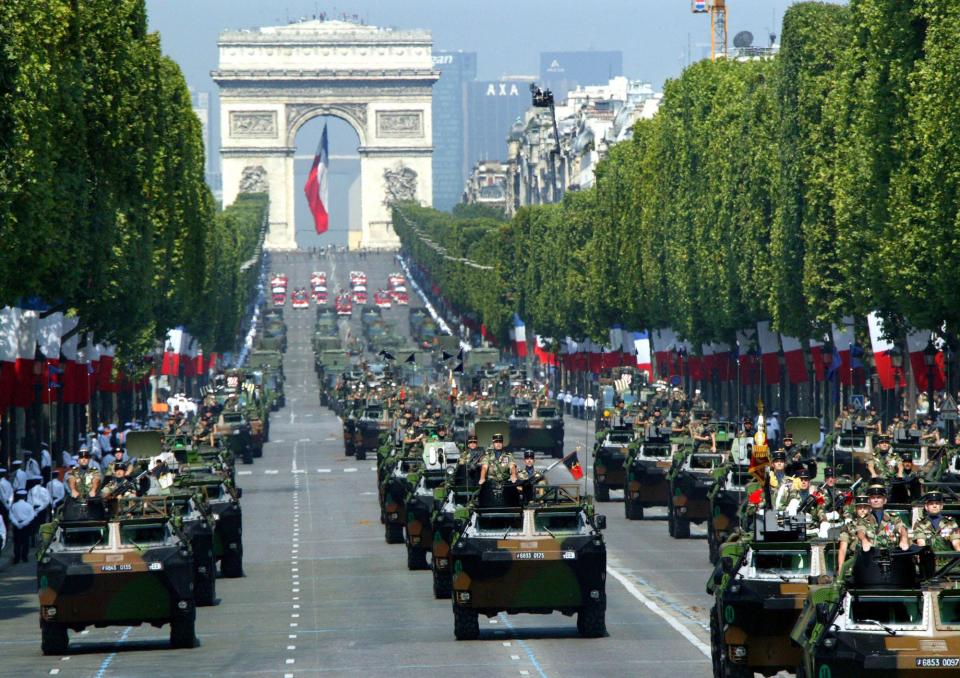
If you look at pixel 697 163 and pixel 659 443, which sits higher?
pixel 697 163

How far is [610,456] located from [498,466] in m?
23.9

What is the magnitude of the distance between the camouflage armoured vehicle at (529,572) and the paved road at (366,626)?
501 millimetres

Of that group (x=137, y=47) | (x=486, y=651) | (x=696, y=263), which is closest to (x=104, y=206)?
(x=137, y=47)

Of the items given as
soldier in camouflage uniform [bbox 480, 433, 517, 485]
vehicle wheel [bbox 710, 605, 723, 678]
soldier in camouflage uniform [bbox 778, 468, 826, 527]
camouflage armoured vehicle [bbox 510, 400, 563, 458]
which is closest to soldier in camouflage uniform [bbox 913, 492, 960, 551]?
soldier in camouflage uniform [bbox 778, 468, 826, 527]

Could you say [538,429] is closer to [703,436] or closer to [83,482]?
[703,436]

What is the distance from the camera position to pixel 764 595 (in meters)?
26.5

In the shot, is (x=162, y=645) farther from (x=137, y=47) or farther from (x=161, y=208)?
(x=161, y=208)

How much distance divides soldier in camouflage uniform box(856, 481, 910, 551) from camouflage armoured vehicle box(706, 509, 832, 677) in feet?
1.96

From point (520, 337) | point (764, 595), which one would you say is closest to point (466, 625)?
point (764, 595)

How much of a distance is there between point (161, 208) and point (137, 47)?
1022cm

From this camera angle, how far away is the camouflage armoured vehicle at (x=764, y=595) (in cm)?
2612

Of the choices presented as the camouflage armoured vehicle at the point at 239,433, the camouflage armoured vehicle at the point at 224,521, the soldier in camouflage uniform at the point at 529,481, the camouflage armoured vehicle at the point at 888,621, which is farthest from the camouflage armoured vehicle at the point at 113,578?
the camouflage armoured vehicle at the point at 239,433

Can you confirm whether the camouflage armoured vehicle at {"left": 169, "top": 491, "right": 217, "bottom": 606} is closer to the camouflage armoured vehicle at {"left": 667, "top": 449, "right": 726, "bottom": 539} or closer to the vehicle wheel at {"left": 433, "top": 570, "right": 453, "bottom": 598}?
the vehicle wheel at {"left": 433, "top": 570, "right": 453, "bottom": 598}

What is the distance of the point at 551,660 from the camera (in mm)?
29562
